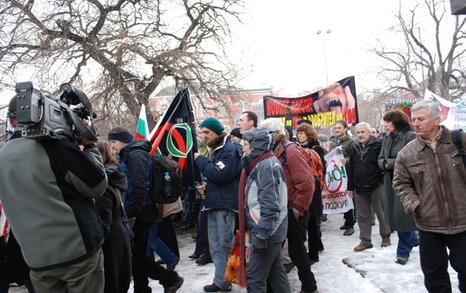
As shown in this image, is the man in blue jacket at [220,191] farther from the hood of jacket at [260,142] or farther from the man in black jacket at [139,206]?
the hood of jacket at [260,142]

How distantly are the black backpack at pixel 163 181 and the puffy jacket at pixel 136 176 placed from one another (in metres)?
0.22

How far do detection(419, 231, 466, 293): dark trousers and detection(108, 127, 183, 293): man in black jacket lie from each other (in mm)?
2449

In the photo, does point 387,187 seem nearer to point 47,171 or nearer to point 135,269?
point 135,269

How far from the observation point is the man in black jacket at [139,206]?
4215 millimetres

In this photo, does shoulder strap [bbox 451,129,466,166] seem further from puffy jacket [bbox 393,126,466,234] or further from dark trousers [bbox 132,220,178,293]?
dark trousers [bbox 132,220,178,293]

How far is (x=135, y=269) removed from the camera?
173 inches

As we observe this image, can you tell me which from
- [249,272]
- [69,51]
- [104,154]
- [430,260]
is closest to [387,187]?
[430,260]

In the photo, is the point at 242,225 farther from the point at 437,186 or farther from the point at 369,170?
the point at 369,170

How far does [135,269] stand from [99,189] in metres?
2.04

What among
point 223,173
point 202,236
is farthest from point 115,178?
point 202,236

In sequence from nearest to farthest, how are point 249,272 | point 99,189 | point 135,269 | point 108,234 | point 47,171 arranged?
1. point 47,171
2. point 99,189
3. point 108,234
4. point 249,272
5. point 135,269

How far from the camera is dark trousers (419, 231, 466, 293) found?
A: 3.23 metres

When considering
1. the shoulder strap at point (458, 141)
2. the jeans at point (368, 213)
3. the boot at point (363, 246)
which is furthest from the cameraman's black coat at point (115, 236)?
the jeans at point (368, 213)

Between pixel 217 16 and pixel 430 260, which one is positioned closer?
pixel 430 260
